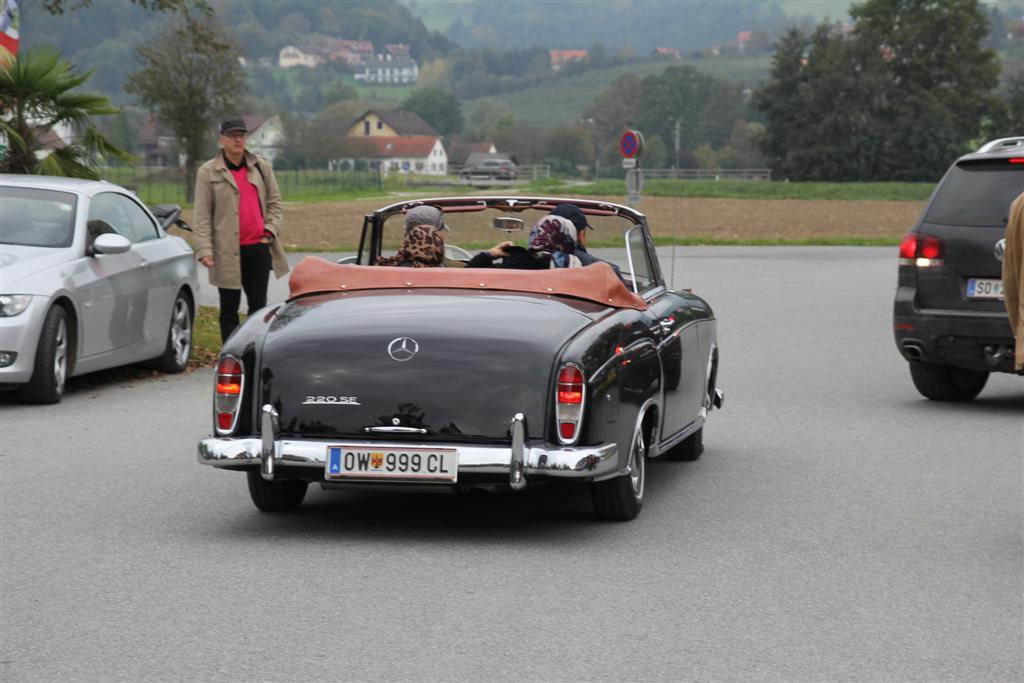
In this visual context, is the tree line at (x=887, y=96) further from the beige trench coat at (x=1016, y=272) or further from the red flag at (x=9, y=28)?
the beige trench coat at (x=1016, y=272)

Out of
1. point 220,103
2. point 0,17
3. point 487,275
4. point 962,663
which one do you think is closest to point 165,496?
point 487,275

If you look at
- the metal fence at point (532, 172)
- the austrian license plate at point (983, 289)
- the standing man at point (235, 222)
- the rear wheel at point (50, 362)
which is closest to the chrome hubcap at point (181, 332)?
the standing man at point (235, 222)

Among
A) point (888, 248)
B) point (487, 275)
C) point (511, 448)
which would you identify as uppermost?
point (487, 275)

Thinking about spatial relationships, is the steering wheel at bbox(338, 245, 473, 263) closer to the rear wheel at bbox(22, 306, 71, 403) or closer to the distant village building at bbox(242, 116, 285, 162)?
the rear wheel at bbox(22, 306, 71, 403)

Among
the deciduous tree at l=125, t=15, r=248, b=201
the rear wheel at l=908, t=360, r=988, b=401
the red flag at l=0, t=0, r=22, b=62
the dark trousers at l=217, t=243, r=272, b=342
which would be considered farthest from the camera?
the deciduous tree at l=125, t=15, r=248, b=201

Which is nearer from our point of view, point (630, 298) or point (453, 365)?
point (453, 365)

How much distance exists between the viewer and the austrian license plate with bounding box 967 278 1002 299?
39.1ft

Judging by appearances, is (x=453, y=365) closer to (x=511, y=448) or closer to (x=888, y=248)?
(x=511, y=448)

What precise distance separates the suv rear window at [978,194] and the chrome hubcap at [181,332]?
5.84 meters

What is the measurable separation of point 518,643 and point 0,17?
581 inches

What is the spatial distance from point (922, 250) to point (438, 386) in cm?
603

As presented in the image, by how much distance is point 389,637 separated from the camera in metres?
5.61

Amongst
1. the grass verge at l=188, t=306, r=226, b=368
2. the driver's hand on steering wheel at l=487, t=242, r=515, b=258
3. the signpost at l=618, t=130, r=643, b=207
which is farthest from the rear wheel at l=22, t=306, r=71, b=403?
the signpost at l=618, t=130, r=643, b=207

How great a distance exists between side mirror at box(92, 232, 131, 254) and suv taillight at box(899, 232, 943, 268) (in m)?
5.35
